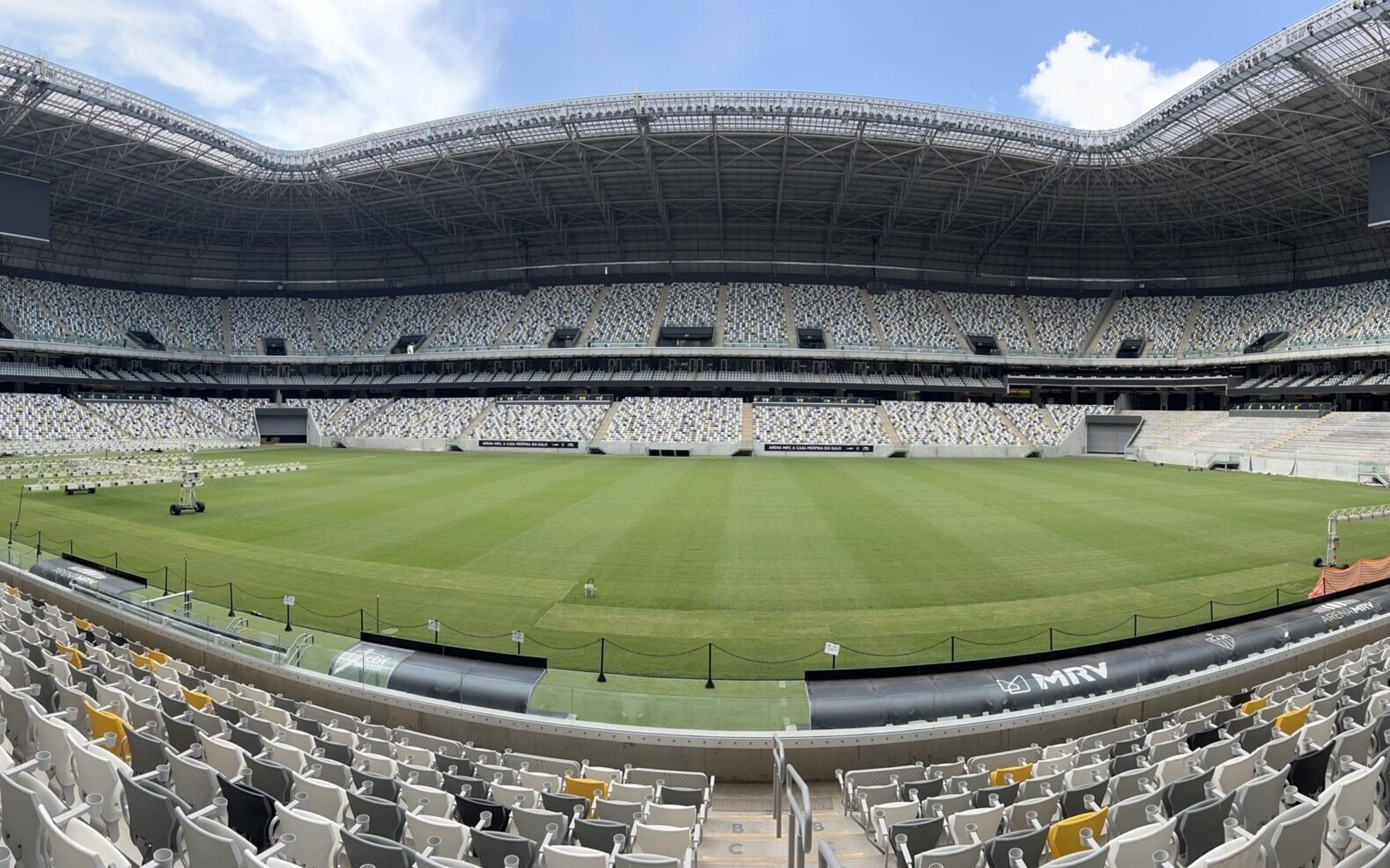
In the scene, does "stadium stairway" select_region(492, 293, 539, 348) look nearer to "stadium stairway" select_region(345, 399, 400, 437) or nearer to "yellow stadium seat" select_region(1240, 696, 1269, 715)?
"stadium stairway" select_region(345, 399, 400, 437)

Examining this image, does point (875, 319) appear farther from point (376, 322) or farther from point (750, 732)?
point (750, 732)

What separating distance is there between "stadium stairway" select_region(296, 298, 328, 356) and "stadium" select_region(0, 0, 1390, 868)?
1.76 ft

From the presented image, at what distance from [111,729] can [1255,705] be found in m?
12.9

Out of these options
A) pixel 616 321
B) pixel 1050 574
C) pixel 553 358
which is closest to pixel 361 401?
pixel 553 358

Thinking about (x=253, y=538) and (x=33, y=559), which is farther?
(x=253, y=538)

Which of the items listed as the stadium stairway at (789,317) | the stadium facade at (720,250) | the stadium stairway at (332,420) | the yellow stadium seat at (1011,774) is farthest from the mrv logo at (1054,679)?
the stadium stairway at (332,420)

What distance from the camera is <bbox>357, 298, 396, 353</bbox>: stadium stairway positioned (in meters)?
81.0

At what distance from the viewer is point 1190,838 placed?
4582mm

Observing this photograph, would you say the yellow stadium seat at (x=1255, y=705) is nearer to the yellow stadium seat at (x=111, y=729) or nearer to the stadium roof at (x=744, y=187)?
the yellow stadium seat at (x=111, y=729)

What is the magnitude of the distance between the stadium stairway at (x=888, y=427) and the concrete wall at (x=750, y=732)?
168ft

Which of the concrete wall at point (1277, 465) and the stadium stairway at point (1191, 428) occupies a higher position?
the stadium stairway at point (1191, 428)

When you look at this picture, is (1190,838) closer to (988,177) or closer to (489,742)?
(489,742)

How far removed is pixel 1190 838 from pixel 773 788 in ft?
13.5

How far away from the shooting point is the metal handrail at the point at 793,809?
16.4 feet
